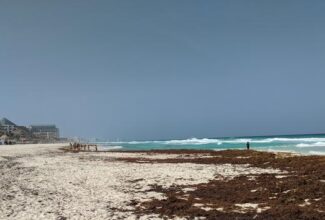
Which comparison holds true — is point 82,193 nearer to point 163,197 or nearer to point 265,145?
point 163,197

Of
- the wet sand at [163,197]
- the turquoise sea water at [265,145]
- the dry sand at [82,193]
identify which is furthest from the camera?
the turquoise sea water at [265,145]

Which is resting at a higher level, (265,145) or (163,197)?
(265,145)

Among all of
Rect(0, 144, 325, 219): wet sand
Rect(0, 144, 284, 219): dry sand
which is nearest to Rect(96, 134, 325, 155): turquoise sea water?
Rect(0, 144, 284, 219): dry sand

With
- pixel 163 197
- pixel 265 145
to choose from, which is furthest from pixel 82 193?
pixel 265 145

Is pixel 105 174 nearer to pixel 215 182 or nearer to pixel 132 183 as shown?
pixel 132 183

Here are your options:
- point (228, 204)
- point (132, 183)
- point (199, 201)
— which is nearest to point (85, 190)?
point (132, 183)

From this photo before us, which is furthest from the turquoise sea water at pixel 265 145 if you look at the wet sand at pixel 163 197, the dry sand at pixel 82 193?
the wet sand at pixel 163 197

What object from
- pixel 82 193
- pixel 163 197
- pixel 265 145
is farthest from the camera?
pixel 265 145

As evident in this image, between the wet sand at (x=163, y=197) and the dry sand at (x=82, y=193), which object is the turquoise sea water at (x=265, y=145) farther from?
the wet sand at (x=163, y=197)

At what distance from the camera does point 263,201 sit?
42.2 feet

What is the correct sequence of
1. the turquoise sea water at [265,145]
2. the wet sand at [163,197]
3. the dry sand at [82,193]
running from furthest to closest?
the turquoise sea water at [265,145], the dry sand at [82,193], the wet sand at [163,197]

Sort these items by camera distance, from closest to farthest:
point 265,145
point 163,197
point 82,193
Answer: point 163,197 → point 82,193 → point 265,145

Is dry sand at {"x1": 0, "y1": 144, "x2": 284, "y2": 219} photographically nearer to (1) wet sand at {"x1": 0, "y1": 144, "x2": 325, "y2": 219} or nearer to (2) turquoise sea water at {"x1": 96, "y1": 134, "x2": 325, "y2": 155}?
(1) wet sand at {"x1": 0, "y1": 144, "x2": 325, "y2": 219}

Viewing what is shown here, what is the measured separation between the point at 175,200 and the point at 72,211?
3433 millimetres
